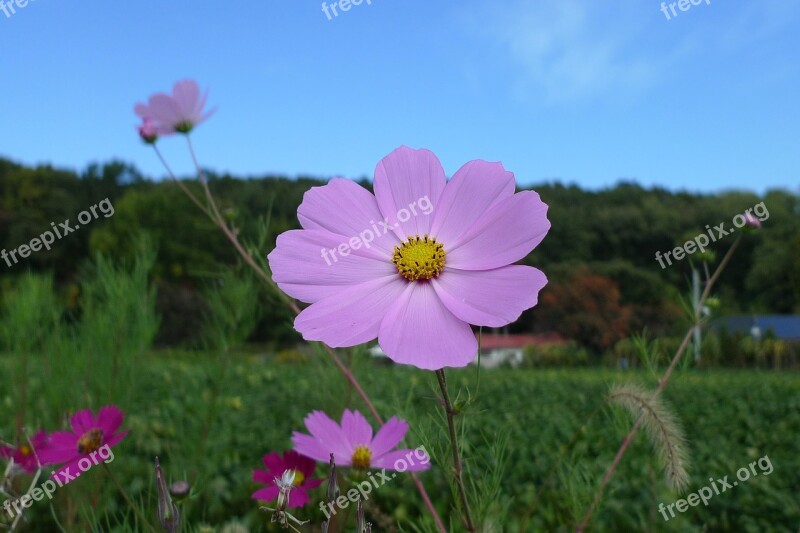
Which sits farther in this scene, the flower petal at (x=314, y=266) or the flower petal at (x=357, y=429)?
the flower petal at (x=357, y=429)

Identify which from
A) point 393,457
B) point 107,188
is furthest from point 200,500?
point 107,188

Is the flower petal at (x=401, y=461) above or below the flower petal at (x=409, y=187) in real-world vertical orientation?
below

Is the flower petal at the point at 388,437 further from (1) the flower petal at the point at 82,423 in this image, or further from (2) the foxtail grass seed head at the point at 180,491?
(1) the flower petal at the point at 82,423

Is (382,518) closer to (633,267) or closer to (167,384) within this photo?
(167,384)

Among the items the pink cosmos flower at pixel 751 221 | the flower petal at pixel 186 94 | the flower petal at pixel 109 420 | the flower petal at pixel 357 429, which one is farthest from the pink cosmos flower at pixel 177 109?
the pink cosmos flower at pixel 751 221

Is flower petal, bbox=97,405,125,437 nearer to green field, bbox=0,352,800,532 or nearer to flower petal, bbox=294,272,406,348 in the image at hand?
green field, bbox=0,352,800,532


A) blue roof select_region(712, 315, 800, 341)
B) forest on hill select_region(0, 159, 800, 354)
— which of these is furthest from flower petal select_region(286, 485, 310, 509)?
blue roof select_region(712, 315, 800, 341)

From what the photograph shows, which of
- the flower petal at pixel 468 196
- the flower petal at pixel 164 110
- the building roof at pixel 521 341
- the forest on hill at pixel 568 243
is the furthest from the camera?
the building roof at pixel 521 341

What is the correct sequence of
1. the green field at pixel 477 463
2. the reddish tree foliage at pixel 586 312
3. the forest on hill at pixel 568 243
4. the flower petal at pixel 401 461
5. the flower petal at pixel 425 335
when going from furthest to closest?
the forest on hill at pixel 568 243
the reddish tree foliage at pixel 586 312
the green field at pixel 477 463
the flower petal at pixel 401 461
the flower petal at pixel 425 335

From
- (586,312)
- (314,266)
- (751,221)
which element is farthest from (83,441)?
(586,312)
